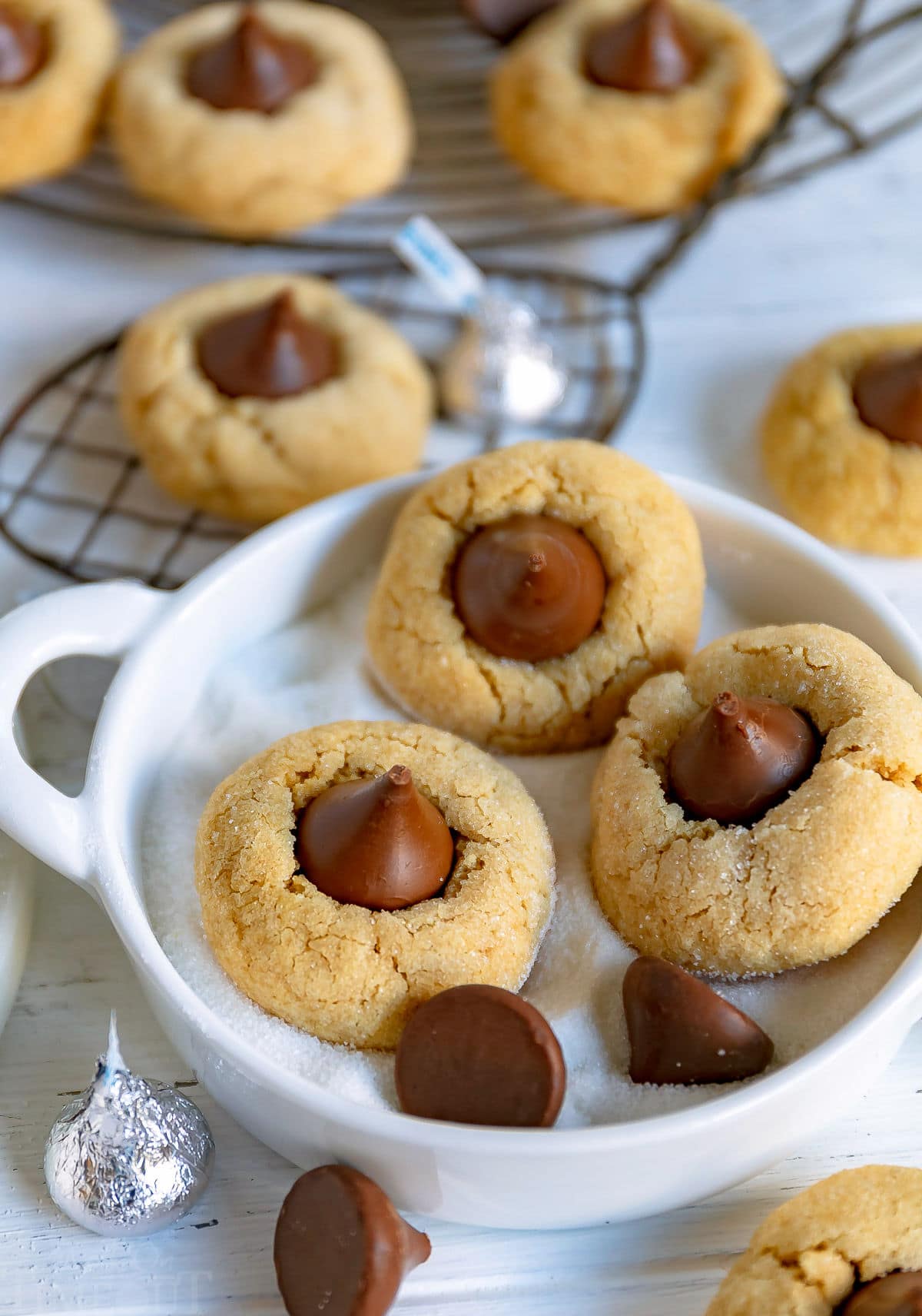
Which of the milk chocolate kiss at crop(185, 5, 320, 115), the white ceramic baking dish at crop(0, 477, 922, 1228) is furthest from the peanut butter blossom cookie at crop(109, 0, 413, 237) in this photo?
the white ceramic baking dish at crop(0, 477, 922, 1228)

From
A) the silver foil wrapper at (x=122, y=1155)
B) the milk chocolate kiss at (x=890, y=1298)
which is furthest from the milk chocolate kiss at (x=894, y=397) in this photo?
the silver foil wrapper at (x=122, y=1155)

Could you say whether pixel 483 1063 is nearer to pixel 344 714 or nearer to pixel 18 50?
pixel 344 714

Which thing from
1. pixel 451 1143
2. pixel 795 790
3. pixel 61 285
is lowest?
pixel 61 285

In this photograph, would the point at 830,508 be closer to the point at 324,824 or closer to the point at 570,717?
the point at 570,717

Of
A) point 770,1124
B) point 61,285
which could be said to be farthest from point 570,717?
point 61,285

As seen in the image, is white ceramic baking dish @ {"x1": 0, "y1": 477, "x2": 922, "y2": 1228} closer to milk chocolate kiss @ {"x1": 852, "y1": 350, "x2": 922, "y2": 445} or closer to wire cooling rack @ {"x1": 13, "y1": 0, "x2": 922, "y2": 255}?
milk chocolate kiss @ {"x1": 852, "y1": 350, "x2": 922, "y2": 445}

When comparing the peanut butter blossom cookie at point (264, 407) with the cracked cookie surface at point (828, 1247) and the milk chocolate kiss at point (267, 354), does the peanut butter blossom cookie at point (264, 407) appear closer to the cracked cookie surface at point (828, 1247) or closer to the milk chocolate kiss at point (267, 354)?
the milk chocolate kiss at point (267, 354)
